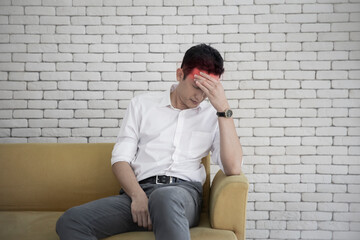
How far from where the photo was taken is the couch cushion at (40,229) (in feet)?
5.88

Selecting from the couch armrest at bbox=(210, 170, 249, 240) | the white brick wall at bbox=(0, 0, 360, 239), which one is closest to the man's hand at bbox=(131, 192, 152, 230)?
the couch armrest at bbox=(210, 170, 249, 240)

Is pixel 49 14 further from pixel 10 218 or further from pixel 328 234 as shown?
pixel 328 234

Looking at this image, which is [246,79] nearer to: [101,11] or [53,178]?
[101,11]

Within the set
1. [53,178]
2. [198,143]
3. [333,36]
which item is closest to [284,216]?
[198,143]

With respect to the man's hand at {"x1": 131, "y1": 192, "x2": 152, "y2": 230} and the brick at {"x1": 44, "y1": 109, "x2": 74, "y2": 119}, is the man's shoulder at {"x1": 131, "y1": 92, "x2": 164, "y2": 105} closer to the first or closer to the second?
the man's hand at {"x1": 131, "y1": 192, "x2": 152, "y2": 230}

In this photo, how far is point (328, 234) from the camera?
116 inches

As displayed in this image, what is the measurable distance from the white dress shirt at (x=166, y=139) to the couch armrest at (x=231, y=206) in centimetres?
26

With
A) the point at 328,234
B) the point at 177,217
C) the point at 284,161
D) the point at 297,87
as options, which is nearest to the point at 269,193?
the point at 284,161

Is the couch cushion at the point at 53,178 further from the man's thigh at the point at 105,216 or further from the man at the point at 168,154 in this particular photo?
the man's thigh at the point at 105,216

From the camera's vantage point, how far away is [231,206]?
5.99 ft

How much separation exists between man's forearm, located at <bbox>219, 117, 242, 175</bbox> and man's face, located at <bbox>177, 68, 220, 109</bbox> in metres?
0.18

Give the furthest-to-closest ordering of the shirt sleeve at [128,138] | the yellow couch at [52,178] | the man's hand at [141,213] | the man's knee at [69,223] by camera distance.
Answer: the yellow couch at [52,178] < the shirt sleeve at [128,138] < the man's hand at [141,213] < the man's knee at [69,223]

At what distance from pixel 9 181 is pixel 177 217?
147 cm

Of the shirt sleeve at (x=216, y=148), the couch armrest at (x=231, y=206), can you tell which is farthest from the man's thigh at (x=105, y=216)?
the shirt sleeve at (x=216, y=148)
